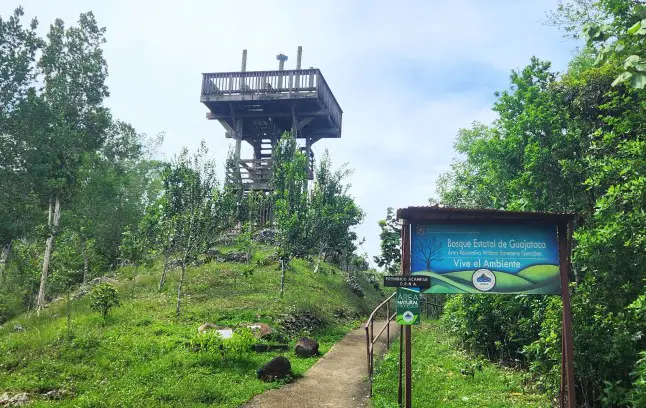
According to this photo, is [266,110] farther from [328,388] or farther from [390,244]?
[328,388]

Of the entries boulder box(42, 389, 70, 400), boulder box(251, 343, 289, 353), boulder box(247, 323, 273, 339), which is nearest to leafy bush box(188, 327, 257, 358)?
boulder box(251, 343, 289, 353)

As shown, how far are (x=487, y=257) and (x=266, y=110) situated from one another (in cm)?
2833

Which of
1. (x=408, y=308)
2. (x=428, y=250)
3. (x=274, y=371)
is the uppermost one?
(x=428, y=250)

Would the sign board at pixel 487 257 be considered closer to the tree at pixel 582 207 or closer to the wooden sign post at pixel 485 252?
the wooden sign post at pixel 485 252

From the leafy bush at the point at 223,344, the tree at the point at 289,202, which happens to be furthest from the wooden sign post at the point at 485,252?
the tree at the point at 289,202

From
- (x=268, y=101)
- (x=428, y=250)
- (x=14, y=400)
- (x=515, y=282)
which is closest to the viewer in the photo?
(x=515, y=282)

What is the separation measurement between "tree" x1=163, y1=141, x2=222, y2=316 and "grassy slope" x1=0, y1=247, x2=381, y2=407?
6.45 ft

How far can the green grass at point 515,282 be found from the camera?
790cm

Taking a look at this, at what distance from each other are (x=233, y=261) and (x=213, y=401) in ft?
65.9

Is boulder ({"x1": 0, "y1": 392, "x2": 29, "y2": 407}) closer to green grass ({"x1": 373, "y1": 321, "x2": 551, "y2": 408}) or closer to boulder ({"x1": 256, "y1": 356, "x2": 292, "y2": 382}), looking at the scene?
boulder ({"x1": 256, "y1": 356, "x2": 292, "y2": 382})

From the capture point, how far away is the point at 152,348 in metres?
13.5

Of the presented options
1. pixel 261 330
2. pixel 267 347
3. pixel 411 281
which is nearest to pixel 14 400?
pixel 267 347

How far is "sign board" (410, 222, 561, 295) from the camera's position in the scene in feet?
26.1

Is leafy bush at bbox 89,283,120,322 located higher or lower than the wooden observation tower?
lower
